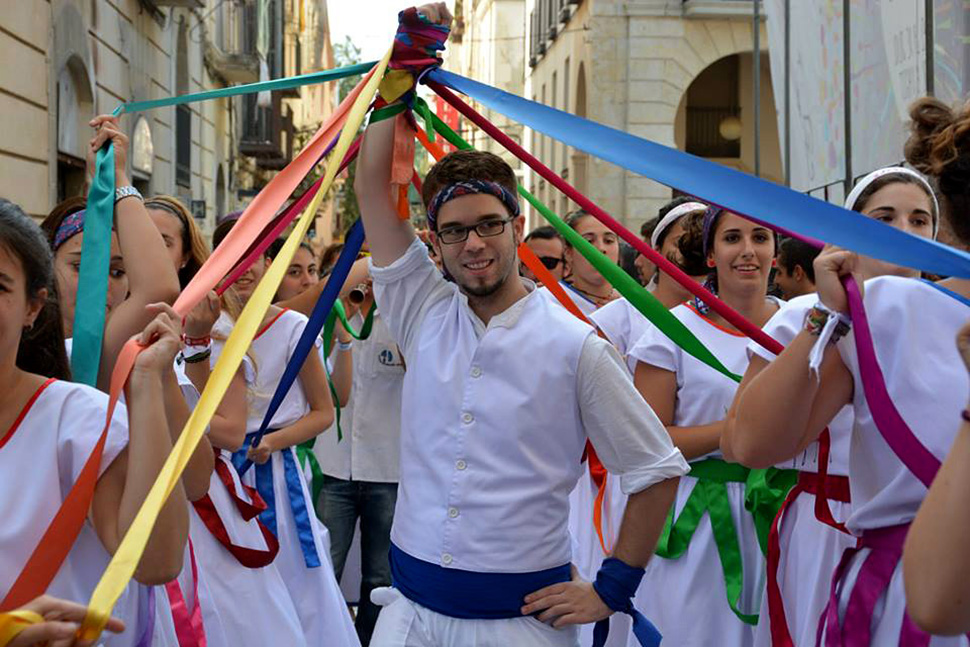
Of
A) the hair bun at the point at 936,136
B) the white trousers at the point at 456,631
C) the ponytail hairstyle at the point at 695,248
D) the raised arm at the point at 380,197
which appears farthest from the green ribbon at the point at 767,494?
the hair bun at the point at 936,136

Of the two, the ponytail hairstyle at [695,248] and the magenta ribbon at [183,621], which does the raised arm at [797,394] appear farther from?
the ponytail hairstyle at [695,248]

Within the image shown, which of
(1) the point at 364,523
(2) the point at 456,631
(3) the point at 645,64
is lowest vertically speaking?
(1) the point at 364,523

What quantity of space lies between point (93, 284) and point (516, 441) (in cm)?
106

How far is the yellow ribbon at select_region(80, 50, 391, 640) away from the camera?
177 centimetres

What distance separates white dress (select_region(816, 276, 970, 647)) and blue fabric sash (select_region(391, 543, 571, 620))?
83cm

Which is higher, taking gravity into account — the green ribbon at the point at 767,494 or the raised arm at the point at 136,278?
the raised arm at the point at 136,278

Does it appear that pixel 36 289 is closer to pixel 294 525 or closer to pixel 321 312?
pixel 321 312

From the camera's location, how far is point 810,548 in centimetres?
334

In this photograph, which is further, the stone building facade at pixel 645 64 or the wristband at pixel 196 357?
the stone building facade at pixel 645 64

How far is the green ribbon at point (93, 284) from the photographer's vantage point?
8.80 ft

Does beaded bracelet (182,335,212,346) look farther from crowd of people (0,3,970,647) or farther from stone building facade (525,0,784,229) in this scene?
stone building facade (525,0,784,229)

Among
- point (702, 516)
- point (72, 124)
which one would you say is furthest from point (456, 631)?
point (72, 124)

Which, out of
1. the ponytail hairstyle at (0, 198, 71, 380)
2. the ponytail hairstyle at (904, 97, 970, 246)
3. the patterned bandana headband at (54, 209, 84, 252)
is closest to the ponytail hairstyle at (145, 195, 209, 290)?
the patterned bandana headband at (54, 209, 84, 252)

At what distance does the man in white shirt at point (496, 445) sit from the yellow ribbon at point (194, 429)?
462 millimetres
